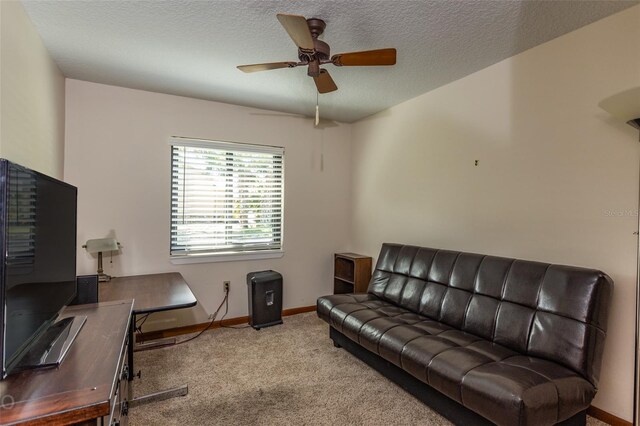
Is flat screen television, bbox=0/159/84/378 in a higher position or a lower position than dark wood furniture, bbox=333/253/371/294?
higher

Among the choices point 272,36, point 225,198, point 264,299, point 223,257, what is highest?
point 272,36

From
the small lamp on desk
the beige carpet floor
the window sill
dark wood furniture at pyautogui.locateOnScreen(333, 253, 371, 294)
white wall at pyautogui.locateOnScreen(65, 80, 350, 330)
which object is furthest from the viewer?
dark wood furniture at pyautogui.locateOnScreen(333, 253, 371, 294)

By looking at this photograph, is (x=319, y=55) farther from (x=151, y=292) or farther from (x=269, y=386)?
(x=269, y=386)

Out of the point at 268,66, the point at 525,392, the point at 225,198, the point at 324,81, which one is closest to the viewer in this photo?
the point at 525,392

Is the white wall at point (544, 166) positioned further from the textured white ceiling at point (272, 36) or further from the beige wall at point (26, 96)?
the beige wall at point (26, 96)

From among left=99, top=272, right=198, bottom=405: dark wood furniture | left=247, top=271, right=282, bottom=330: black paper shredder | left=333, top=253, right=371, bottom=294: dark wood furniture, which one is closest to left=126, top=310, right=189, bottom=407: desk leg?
left=99, top=272, right=198, bottom=405: dark wood furniture

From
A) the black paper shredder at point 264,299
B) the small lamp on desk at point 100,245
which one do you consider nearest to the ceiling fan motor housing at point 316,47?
the small lamp on desk at point 100,245

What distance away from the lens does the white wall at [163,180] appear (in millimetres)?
2996

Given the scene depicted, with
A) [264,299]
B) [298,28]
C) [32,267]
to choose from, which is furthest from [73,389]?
[264,299]

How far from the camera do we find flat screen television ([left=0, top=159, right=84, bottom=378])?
0.97 meters

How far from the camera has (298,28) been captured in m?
1.66

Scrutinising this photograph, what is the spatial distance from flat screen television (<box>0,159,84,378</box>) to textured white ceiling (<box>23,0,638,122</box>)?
118cm

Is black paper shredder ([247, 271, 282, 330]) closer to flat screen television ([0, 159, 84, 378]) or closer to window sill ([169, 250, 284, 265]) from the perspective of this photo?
window sill ([169, 250, 284, 265])

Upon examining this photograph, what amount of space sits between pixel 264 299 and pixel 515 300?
2406 mm
